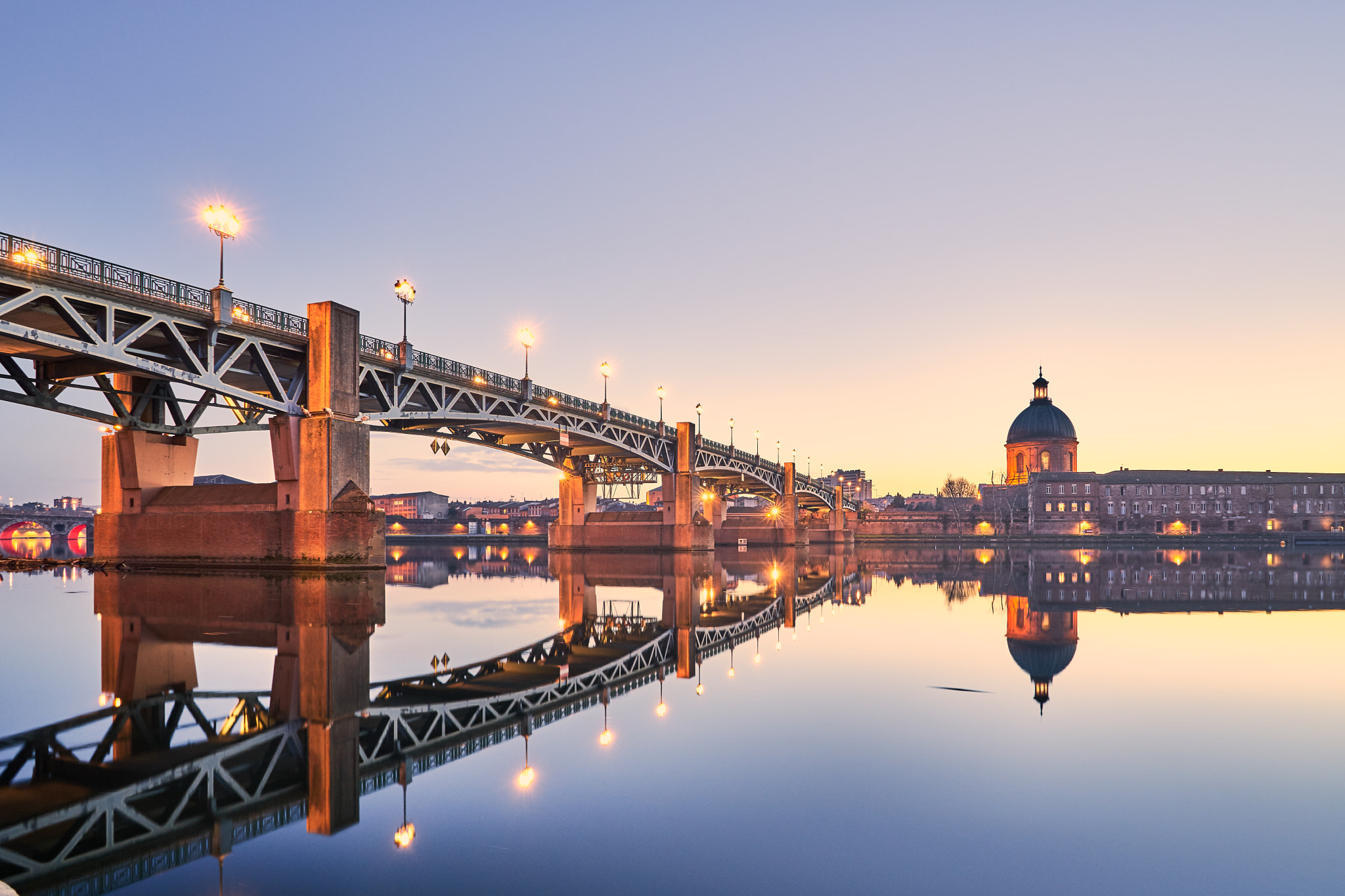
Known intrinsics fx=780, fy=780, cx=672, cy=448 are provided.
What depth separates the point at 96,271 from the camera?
A: 86.9 ft

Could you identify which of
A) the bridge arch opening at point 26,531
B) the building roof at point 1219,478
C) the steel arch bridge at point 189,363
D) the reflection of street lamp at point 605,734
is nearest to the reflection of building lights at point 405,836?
the reflection of street lamp at point 605,734

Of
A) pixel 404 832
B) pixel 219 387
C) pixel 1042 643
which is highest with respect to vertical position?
pixel 219 387

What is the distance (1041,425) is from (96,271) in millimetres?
175428

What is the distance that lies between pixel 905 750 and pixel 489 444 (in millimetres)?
53735

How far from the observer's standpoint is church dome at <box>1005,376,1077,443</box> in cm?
16912

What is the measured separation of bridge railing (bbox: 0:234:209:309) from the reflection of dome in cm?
2985

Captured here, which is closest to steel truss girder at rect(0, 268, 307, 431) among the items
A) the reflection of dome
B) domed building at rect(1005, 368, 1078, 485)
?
the reflection of dome

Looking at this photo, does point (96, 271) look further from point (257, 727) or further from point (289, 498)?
point (257, 727)

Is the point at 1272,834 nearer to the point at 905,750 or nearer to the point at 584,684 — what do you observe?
the point at 905,750

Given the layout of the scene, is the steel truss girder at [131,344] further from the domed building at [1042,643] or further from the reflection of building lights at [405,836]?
the domed building at [1042,643]

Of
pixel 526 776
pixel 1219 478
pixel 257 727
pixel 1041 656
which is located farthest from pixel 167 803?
pixel 1219 478

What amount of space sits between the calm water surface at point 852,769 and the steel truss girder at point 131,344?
37.1ft

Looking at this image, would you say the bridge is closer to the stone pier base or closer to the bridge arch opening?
the stone pier base

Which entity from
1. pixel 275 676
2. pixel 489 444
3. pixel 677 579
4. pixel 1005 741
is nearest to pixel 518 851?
pixel 1005 741
